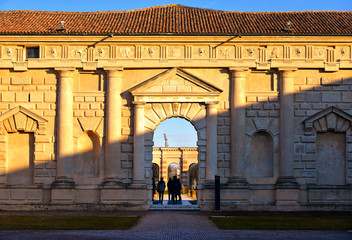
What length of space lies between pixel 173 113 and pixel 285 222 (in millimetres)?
9171

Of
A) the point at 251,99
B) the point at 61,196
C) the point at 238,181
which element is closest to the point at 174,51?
the point at 251,99

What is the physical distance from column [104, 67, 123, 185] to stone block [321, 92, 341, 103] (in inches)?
375

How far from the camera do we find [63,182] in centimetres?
3095

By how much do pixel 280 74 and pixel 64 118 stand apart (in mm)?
10218

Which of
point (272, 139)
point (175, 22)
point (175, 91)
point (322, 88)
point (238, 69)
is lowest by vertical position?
point (272, 139)

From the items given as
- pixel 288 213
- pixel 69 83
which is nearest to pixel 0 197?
pixel 69 83

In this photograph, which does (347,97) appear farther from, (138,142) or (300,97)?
(138,142)

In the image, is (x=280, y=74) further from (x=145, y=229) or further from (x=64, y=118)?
(x=145, y=229)

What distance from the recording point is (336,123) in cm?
3145

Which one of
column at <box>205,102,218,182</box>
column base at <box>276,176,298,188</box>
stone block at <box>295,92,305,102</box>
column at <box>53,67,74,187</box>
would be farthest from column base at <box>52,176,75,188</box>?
stone block at <box>295,92,305,102</box>

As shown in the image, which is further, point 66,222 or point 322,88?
point 322,88

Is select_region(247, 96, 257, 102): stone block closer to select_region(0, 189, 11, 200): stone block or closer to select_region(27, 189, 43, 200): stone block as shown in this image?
select_region(27, 189, 43, 200): stone block

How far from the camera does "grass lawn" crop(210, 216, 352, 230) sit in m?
22.3

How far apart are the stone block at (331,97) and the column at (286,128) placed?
1.53 metres
